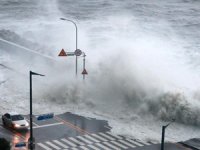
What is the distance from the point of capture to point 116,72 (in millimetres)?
45594

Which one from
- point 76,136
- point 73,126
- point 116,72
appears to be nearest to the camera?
point 76,136

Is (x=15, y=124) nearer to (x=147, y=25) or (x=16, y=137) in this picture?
(x=16, y=137)

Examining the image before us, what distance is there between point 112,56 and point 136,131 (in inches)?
608

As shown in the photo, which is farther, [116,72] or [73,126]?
[116,72]

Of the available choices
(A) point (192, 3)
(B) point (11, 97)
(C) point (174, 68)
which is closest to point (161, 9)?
(A) point (192, 3)

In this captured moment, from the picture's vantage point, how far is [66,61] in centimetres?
5425

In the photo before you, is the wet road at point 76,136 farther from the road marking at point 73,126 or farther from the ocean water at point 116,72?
the ocean water at point 116,72

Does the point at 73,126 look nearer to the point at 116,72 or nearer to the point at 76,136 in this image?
the point at 76,136

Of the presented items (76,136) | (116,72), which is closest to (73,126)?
(76,136)

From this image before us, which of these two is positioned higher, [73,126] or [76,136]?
[73,126]

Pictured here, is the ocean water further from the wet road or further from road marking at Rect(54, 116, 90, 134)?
road marking at Rect(54, 116, 90, 134)

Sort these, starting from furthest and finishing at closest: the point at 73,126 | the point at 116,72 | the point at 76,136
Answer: the point at 116,72, the point at 73,126, the point at 76,136

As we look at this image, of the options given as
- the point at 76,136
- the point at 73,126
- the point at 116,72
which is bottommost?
the point at 76,136

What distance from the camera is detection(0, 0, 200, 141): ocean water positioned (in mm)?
38219
